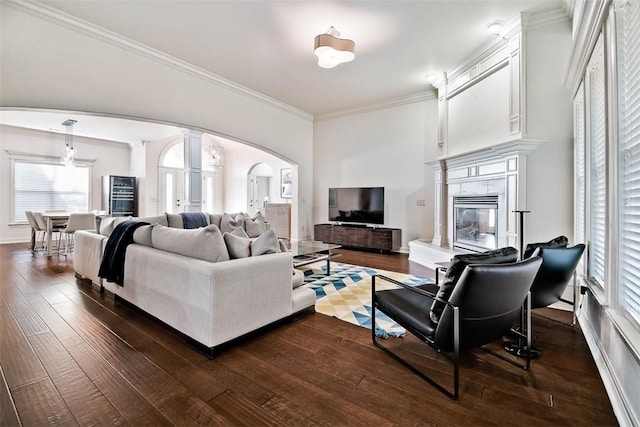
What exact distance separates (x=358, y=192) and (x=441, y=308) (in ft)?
16.5

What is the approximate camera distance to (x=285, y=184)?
28.9 ft

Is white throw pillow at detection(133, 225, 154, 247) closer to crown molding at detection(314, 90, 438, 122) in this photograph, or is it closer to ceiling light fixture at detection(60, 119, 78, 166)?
ceiling light fixture at detection(60, 119, 78, 166)

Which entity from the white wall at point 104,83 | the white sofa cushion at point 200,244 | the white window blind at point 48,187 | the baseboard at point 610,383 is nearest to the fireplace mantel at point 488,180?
the baseboard at point 610,383

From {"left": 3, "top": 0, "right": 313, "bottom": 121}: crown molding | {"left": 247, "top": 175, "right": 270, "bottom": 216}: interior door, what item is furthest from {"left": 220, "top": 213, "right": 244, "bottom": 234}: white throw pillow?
A: {"left": 247, "top": 175, "right": 270, "bottom": 216}: interior door

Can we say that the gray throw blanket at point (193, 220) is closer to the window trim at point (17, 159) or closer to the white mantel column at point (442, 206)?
the white mantel column at point (442, 206)

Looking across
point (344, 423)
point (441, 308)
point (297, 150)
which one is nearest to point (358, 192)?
point (297, 150)

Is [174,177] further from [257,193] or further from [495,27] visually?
[495,27]

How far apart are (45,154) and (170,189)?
293 cm

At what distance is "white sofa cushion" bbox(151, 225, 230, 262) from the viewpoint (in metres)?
2.15

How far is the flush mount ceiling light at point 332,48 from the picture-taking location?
11.1ft

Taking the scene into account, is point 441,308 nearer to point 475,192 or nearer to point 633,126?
point 633,126

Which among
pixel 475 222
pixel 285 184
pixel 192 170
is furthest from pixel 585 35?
pixel 285 184

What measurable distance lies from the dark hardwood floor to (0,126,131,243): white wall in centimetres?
636

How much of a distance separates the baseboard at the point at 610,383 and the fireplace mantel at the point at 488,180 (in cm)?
153
